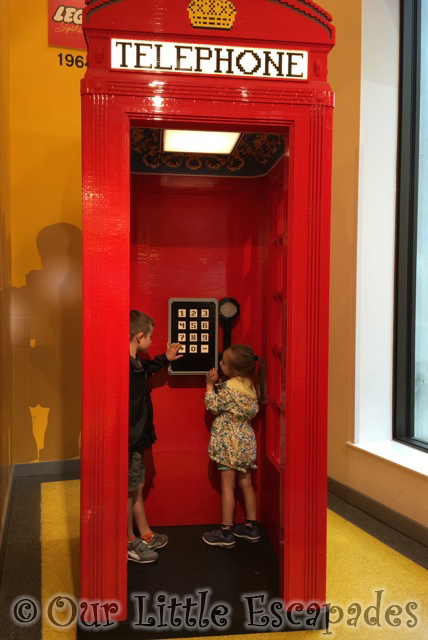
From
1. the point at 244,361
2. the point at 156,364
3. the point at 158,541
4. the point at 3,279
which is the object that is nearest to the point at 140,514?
the point at 158,541

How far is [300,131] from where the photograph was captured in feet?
7.22

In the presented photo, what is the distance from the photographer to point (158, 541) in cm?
284

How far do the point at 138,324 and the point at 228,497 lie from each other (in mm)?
1060

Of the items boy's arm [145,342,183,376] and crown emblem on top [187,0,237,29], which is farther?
A: boy's arm [145,342,183,376]

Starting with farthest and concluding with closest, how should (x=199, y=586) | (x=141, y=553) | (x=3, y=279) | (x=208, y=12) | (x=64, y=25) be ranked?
(x=64, y=25) < (x=3, y=279) < (x=141, y=553) < (x=199, y=586) < (x=208, y=12)

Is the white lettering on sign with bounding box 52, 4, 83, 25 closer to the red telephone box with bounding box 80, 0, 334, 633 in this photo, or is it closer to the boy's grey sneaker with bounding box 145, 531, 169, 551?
the red telephone box with bounding box 80, 0, 334, 633

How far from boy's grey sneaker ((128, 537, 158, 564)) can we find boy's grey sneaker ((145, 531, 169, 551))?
0.08 metres

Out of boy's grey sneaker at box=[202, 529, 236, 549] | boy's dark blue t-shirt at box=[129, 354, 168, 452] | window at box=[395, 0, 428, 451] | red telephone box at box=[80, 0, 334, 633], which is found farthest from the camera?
window at box=[395, 0, 428, 451]

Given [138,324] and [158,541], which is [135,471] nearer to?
[158,541]

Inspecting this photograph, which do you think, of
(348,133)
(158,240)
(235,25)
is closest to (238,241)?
(158,240)

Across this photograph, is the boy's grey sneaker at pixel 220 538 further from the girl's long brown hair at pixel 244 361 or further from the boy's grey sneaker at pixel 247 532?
the girl's long brown hair at pixel 244 361

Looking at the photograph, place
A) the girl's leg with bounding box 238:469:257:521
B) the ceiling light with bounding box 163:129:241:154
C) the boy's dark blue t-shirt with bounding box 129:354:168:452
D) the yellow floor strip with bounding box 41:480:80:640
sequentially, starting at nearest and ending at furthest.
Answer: the yellow floor strip with bounding box 41:480:80:640 < the ceiling light with bounding box 163:129:241:154 < the boy's dark blue t-shirt with bounding box 129:354:168:452 < the girl's leg with bounding box 238:469:257:521

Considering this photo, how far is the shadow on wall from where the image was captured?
4.55 metres

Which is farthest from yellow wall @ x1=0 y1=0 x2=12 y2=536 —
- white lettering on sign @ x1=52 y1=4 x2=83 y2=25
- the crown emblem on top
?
the crown emblem on top
